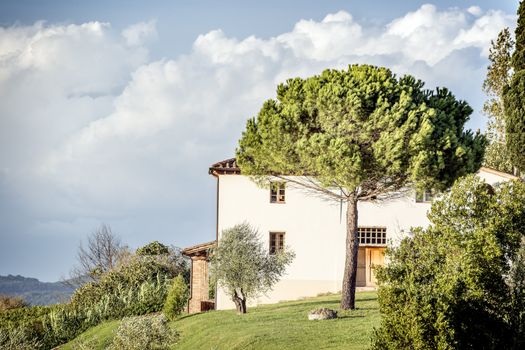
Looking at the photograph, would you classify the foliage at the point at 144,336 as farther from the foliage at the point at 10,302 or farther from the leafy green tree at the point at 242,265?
the foliage at the point at 10,302

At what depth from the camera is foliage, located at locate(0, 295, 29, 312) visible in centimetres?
4534

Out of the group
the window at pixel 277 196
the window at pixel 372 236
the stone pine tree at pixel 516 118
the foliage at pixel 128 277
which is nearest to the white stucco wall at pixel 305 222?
the window at pixel 277 196

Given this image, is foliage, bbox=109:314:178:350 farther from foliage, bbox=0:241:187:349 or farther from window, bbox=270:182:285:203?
foliage, bbox=0:241:187:349

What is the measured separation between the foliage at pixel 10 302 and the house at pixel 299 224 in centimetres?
1399

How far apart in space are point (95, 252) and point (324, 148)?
29640 mm

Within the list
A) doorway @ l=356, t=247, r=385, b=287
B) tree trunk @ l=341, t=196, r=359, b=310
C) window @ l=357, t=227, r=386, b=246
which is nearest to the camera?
tree trunk @ l=341, t=196, r=359, b=310

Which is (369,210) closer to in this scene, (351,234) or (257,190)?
(257,190)

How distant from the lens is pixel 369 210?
37.2 m

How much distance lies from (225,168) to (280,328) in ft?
42.2

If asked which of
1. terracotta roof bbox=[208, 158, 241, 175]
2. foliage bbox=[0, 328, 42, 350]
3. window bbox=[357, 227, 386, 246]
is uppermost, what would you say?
terracotta roof bbox=[208, 158, 241, 175]

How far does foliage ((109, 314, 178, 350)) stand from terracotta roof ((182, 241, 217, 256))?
13.7 m

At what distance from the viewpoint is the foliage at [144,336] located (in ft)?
73.4

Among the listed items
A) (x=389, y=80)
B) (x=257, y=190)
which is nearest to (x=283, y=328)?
(x=389, y=80)

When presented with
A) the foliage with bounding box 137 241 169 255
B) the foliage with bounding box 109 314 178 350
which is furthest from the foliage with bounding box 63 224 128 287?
the foliage with bounding box 109 314 178 350
